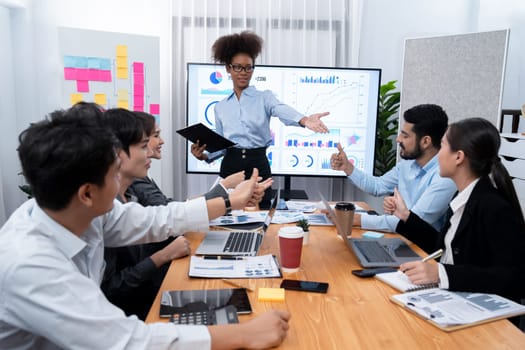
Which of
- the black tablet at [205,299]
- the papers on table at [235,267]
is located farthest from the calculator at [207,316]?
the papers on table at [235,267]

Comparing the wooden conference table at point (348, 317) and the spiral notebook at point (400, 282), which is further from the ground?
the spiral notebook at point (400, 282)

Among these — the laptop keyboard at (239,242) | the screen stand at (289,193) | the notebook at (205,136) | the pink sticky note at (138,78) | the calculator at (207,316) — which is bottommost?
the screen stand at (289,193)

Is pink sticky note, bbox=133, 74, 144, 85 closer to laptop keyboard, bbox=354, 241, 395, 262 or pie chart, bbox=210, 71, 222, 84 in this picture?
pie chart, bbox=210, 71, 222, 84

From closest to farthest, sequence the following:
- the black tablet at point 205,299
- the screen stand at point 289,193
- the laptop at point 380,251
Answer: the black tablet at point 205,299, the laptop at point 380,251, the screen stand at point 289,193

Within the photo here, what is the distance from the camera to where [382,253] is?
1.60 m

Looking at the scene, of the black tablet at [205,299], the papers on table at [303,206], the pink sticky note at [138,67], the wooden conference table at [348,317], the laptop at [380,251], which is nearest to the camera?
the wooden conference table at [348,317]

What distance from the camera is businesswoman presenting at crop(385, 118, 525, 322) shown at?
1275 mm

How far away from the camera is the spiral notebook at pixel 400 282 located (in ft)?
4.24

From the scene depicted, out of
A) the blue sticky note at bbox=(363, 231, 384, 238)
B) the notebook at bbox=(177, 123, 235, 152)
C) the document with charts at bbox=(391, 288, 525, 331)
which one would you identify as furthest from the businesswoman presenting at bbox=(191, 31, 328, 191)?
the document with charts at bbox=(391, 288, 525, 331)

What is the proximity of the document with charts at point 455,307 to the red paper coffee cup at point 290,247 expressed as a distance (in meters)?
0.32

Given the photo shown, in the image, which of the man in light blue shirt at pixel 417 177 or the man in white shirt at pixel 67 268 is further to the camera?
the man in light blue shirt at pixel 417 177

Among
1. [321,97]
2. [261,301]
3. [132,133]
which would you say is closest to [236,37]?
[321,97]

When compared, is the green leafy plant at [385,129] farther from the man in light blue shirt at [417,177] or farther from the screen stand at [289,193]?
the man in light blue shirt at [417,177]

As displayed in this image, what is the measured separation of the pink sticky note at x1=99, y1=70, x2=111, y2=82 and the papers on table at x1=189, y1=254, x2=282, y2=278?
2.47m
